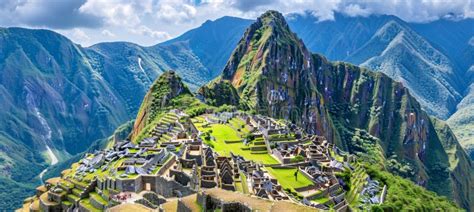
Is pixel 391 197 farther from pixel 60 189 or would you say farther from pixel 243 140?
pixel 60 189

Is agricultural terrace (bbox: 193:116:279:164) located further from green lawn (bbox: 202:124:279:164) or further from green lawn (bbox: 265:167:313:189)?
green lawn (bbox: 265:167:313:189)

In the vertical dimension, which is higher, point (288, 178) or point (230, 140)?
point (230, 140)

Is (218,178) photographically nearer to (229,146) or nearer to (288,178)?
(288,178)

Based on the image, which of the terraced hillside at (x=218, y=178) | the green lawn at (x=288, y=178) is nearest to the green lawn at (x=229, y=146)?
the terraced hillside at (x=218, y=178)

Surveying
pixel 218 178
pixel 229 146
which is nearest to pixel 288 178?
pixel 229 146

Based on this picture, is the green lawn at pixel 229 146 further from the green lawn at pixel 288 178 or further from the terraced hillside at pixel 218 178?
the green lawn at pixel 288 178

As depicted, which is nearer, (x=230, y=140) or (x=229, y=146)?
(x=229, y=146)

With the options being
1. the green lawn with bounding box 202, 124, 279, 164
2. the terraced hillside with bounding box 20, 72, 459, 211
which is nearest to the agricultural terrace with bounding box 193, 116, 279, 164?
the green lawn with bounding box 202, 124, 279, 164
